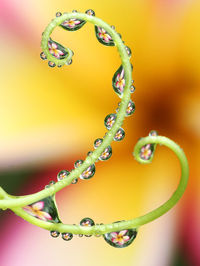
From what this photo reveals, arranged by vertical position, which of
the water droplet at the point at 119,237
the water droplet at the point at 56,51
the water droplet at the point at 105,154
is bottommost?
the water droplet at the point at 119,237

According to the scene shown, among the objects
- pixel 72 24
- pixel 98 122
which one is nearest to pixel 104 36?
pixel 72 24

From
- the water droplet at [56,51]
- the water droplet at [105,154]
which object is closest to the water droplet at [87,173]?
the water droplet at [105,154]

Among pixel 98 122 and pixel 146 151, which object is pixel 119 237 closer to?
pixel 146 151

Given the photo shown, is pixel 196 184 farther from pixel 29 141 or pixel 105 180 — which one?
pixel 29 141

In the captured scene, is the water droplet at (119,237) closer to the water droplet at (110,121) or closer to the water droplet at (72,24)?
the water droplet at (110,121)

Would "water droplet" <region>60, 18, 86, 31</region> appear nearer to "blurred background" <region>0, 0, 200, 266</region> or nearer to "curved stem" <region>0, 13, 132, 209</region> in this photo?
"curved stem" <region>0, 13, 132, 209</region>
